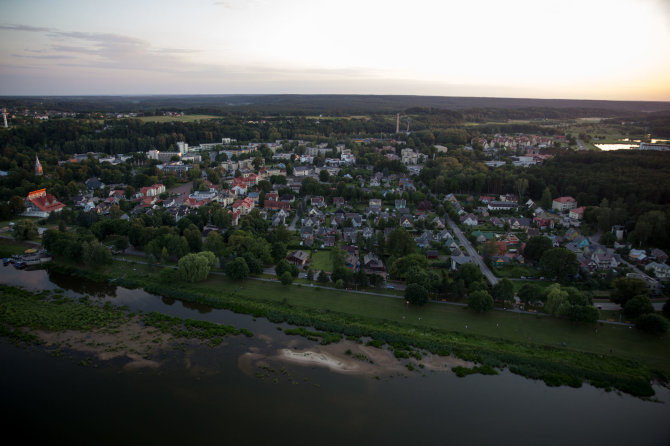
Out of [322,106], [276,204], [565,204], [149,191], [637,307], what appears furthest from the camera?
[322,106]

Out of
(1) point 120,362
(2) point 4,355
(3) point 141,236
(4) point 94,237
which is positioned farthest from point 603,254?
(4) point 94,237

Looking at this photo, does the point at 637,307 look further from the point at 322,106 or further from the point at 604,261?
the point at 322,106

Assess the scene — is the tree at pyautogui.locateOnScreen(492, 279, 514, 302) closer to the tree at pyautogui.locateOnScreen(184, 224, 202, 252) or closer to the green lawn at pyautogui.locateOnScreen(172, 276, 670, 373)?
the green lawn at pyautogui.locateOnScreen(172, 276, 670, 373)

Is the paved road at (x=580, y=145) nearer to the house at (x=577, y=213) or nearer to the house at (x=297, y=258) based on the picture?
the house at (x=577, y=213)

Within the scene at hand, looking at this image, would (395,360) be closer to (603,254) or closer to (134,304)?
(134,304)

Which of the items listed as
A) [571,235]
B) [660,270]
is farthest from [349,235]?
[660,270]

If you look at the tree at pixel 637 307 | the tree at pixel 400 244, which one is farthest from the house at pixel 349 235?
the tree at pixel 637 307

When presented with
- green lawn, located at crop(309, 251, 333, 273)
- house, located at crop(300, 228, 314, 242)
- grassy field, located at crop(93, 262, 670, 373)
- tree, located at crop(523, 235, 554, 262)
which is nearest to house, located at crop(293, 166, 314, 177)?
house, located at crop(300, 228, 314, 242)
